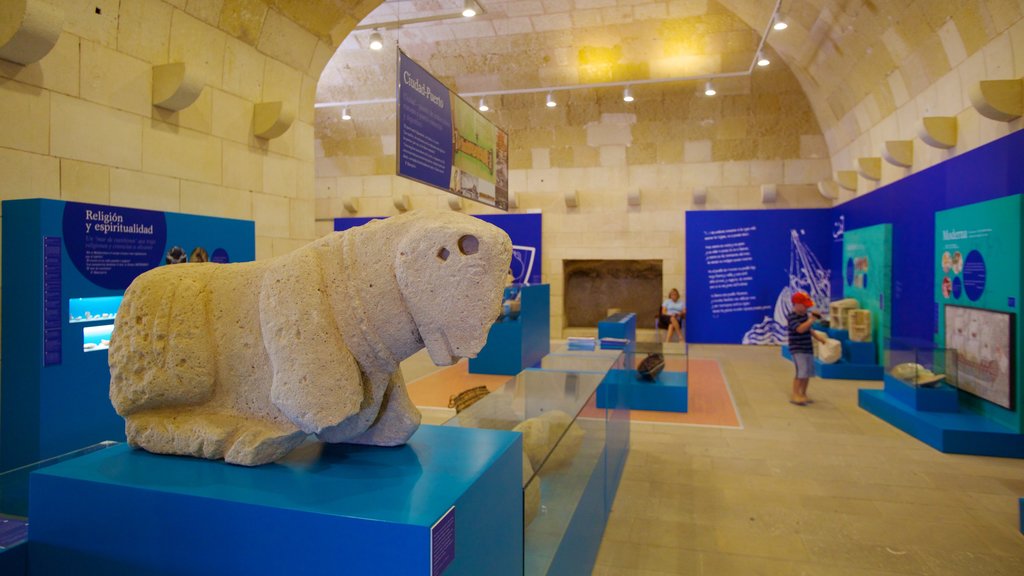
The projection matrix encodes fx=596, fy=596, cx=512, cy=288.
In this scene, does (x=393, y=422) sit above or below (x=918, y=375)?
above

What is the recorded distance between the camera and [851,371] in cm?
805

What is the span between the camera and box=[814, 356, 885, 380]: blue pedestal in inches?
315

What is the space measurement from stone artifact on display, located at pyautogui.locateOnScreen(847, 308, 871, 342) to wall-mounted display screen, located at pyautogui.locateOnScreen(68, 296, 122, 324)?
339 inches

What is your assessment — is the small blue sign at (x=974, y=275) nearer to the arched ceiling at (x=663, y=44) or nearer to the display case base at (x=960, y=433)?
the display case base at (x=960, y=433)

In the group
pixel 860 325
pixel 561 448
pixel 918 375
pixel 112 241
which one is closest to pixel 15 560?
pixel 561 448

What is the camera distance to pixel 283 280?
1.75m

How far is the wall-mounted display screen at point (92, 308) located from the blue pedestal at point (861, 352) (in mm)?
8450

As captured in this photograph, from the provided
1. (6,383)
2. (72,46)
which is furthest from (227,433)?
(72,46)

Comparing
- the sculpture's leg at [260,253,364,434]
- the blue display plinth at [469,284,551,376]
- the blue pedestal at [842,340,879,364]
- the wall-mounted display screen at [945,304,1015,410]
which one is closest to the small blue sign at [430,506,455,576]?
the sculpture's leg at [260,253,364,434]

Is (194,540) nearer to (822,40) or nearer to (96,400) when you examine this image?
(96,400)

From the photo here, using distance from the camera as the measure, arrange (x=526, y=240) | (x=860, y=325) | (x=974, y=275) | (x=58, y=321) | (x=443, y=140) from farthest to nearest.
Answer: (x=526, y=240)
(x=860, y=325)
(x=443, y=140)
(x=974, y=275)
(x=58, y=321)

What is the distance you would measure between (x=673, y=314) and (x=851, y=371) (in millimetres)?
3584

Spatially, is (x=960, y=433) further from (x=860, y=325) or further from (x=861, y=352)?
(x=860, y=325)

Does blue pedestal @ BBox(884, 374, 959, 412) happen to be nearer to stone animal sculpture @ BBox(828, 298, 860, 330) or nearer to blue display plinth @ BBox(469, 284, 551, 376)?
stone animal sculpture @ BBox(828, 298, 860, 330)
